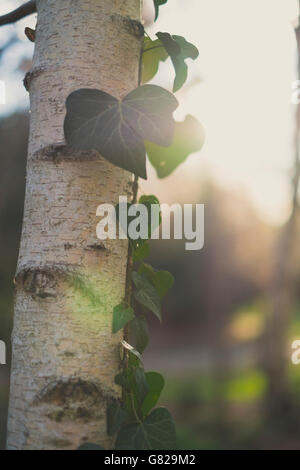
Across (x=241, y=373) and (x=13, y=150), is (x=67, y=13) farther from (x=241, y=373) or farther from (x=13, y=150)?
(x=241, y=373)

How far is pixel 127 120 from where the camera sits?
2.08 ft

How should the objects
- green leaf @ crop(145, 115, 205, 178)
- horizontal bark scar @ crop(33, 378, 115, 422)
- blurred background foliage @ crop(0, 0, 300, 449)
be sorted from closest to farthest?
horizontal bark scar @ crop(33, 378, 115, 422)
green leaf @ crop(145, 115, 205, 178)
blurred background foliage @ crop(0, 0, 300, 449)

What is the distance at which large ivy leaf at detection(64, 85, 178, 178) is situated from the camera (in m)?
0.61

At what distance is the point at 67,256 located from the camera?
62 cm

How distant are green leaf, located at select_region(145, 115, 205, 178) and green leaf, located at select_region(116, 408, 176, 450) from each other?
458 mm

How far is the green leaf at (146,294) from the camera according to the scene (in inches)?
26.9

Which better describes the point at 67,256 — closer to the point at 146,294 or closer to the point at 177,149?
the point at 146,294

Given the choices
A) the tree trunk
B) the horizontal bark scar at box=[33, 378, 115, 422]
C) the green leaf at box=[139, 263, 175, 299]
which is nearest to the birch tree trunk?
the horizontal bark scar at box=[33, 378, 115, 422]

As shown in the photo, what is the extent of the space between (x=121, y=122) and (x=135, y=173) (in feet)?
0.26

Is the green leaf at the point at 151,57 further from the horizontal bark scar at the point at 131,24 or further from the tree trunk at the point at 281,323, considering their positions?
the tree trunk at the point at 281,323

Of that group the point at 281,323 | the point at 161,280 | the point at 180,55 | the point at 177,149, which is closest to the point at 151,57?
the point at 180,55

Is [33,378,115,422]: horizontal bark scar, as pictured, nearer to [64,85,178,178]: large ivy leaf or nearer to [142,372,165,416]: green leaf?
[142,372,165,416]: green leaf

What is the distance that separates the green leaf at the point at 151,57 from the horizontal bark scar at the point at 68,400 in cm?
56
